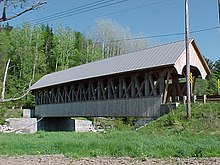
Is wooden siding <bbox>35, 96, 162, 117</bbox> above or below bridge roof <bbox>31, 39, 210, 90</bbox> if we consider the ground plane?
below

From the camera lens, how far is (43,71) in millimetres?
61438

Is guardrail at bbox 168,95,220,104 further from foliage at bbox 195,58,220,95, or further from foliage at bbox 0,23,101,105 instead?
foliage at bbox 0,23,101,105

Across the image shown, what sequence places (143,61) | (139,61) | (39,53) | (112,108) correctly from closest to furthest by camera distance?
(143,61)
(139,61)
(112,108)
(39,53)

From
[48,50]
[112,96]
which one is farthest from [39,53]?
[112,96]

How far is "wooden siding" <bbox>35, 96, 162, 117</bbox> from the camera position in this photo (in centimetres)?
2497

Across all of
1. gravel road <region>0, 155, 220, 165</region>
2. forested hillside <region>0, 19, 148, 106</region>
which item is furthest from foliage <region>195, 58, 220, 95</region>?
gravel road <region>0, 155, 220, 165</region>

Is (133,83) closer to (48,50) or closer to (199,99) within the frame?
(199,99)

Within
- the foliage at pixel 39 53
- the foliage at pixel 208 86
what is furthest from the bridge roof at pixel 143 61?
the foliage at pixel 39 53

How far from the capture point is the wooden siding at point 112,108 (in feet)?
81.9

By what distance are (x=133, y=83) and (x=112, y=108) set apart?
9.62 feet

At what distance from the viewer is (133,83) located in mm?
27047

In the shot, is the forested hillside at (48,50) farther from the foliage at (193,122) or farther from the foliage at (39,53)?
the foliage at (193,122)

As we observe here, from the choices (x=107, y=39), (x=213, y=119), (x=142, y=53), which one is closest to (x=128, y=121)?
(x=142, y=53)

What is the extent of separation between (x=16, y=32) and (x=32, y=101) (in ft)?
36.0
